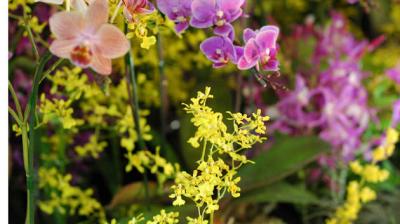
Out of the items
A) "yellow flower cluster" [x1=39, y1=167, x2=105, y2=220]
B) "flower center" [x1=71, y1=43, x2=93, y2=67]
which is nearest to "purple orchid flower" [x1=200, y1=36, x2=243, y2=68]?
"flower center" [x1=71, y1=43, x2=93, y2=67]

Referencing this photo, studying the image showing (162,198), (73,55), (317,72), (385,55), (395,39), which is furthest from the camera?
(395,39)

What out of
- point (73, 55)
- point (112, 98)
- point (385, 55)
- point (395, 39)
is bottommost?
point (73, 55)

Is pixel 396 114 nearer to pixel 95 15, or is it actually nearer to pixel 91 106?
pixel 91 106

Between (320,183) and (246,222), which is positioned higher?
(320,183)

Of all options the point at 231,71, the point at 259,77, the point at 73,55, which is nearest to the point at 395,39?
the point at 231,71

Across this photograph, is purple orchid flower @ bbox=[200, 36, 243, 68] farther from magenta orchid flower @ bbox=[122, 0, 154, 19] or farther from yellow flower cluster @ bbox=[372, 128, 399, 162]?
yellow flower cluster @ bbox=[372, 128, 399, 162]

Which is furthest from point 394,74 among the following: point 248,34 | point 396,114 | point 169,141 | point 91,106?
point 248,34

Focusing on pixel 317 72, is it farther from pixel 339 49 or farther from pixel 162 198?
pixel 162 198
